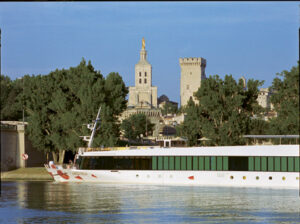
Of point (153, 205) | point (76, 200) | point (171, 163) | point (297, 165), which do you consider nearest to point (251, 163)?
point (297, 165)

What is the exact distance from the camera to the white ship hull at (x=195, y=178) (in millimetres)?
42062

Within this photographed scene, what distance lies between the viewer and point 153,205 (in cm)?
3038

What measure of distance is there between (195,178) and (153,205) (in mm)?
14165

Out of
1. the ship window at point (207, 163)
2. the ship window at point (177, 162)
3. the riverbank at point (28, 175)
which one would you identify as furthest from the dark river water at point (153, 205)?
the riverbank at point (28, 175)

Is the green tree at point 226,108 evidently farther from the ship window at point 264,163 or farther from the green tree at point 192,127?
the ship window at point 264,163

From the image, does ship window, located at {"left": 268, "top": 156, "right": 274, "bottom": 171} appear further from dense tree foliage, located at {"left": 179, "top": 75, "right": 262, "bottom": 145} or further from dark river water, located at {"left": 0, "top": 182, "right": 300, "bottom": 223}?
dense tree foliage, located at {"left": 179, "top": 75, "right": 262, "bottom": 145}

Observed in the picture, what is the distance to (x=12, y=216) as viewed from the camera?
25266 mm

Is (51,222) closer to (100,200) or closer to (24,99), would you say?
(100,200)

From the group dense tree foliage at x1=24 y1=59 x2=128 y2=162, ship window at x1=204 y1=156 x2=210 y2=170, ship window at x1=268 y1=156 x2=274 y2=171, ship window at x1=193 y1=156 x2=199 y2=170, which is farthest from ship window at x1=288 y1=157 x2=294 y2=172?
dense tree foliage at x1=24 y1=59 x2=128 y2=162

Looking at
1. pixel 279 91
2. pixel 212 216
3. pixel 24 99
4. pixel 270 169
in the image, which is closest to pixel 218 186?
pixel 270 169

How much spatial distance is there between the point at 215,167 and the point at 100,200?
42.4 ft

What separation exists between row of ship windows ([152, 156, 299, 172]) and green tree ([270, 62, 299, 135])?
22194mm

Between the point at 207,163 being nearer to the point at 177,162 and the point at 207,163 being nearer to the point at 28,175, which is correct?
the point at 177,162

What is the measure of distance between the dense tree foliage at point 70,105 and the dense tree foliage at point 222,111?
876 cm
